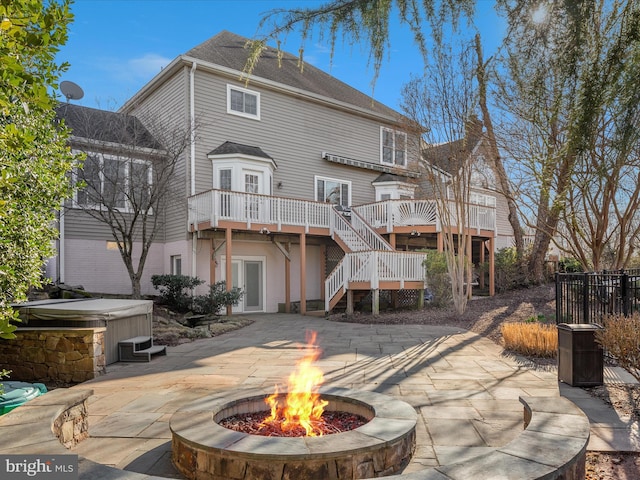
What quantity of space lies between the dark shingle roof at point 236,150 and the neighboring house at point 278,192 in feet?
0.20

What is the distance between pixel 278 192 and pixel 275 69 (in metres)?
4.97

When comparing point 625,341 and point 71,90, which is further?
point 71,90

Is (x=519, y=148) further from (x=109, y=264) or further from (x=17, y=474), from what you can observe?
(x=109, y=264)

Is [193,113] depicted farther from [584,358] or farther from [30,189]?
[584,358]

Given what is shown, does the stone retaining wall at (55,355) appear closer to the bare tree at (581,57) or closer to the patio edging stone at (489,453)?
the patio edging stone at (489,453)

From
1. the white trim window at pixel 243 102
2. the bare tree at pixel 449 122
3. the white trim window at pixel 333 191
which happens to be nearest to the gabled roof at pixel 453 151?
the bare tree at pixel 449 122

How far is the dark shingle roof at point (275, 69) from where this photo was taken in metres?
15.2

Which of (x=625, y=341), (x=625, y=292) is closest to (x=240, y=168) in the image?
(x=625, y=292)

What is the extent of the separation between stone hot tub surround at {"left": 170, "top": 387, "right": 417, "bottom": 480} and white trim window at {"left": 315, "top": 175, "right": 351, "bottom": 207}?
1406cm

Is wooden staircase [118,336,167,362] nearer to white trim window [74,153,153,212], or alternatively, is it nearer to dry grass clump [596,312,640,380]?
white trim window [74,153,153,212]

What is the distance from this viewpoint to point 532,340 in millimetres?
7023

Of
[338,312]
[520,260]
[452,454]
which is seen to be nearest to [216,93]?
[338,312]

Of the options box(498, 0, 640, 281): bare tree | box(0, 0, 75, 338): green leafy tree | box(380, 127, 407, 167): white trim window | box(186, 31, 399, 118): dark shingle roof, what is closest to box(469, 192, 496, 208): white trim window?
box(380, 127, 407, 167): white trim window

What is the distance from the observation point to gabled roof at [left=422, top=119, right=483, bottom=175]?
1080 centimetres
